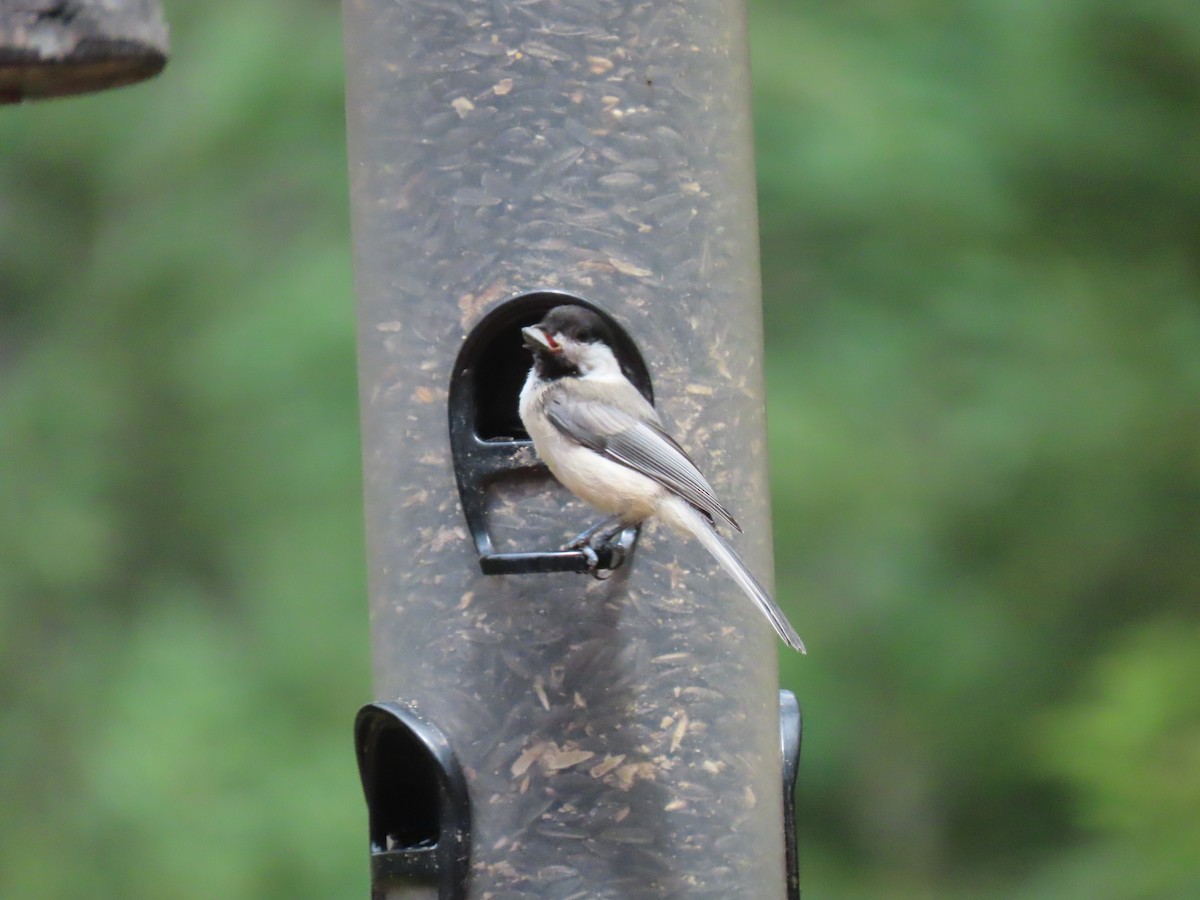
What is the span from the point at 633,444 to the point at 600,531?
0.19 metres

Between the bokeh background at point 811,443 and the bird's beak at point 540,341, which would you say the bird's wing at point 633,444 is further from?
the bokeh background at point 811,443

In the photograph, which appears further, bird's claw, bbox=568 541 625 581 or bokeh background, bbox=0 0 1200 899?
bokeh background, bbox=0 0 1200 899

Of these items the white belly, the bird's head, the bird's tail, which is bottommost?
the bird's tail

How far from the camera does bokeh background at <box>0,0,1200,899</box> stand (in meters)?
6.50

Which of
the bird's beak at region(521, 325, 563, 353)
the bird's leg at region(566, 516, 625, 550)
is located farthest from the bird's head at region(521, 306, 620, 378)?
the bird's leg at region(566, 516, 625, 550)

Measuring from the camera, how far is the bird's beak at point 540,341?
3385 mm

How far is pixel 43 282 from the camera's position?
7.90 meters

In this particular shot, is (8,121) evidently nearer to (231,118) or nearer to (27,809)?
(231,118)

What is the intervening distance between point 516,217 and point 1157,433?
3.83 meters

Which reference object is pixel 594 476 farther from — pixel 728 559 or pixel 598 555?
pixel 728 559

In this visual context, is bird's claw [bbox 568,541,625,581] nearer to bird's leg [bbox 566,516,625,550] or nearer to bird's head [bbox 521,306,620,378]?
bird's leg [bbox 566,516,625,550]

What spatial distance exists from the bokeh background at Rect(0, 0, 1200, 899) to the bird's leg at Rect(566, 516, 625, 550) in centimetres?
290

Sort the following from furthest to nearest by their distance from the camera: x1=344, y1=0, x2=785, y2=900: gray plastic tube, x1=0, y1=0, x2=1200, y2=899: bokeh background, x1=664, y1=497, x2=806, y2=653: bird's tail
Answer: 1. x1=0, y1=0, x2=1200, y2=899: bokeh background
2. x1=344, y1=0, x2=785, y2=900: gray plastic tube
3. x1=664, y1=497, x2=806, y2=653: bird's tail

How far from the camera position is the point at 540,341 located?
3.38m
